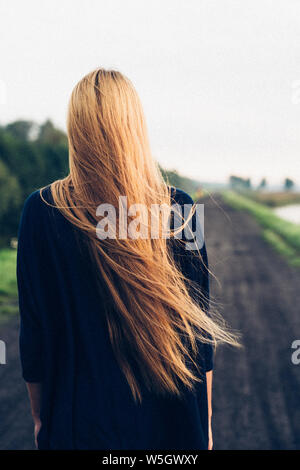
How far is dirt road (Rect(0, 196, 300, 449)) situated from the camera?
2842mm

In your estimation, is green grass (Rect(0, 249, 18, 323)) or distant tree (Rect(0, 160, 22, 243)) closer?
green grass (Rect(0, 249, 18, 323))

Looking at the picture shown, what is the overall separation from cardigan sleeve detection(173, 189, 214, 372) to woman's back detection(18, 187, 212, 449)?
193mm

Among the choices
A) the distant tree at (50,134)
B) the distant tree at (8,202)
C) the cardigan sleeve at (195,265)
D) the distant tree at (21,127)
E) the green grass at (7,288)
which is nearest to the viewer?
the cardigan sleeve at (195,265)

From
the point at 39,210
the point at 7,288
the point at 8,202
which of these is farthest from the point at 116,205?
the point at 8,202

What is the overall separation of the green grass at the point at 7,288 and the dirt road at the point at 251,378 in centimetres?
53

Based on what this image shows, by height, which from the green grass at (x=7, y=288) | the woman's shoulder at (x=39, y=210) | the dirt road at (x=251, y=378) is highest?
the woman's shoulder at (x=39, y=210)

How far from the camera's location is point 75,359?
124 centimetres

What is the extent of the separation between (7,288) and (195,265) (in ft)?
19.8

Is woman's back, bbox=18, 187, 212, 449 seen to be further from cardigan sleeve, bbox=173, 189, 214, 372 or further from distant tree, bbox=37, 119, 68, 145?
distant tree, bbox=37, 119, 68, 145

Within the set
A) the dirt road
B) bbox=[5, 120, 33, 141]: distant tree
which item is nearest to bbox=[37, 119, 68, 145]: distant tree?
bbox=[5, 120, 33, 141]: distant tree

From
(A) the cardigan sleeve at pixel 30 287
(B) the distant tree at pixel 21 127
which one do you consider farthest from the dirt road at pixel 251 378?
(B) the distant tree at pixel 21 127

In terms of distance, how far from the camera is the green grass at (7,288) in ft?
18.6

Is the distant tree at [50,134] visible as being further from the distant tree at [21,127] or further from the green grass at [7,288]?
the green grass at [7,288]
